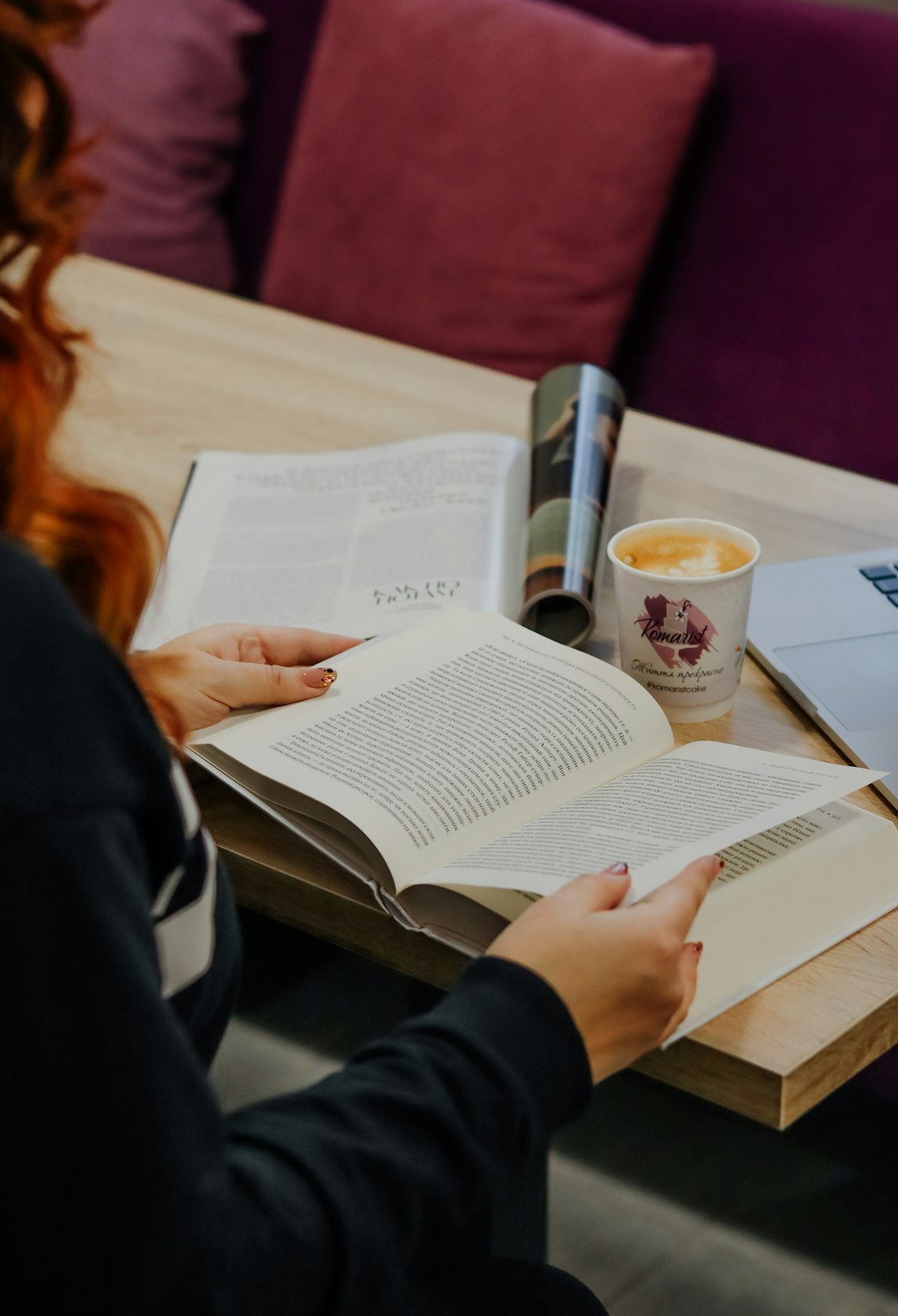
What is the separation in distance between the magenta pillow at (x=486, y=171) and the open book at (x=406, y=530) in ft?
2.21

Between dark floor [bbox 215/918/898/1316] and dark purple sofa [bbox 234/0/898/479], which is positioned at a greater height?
dark purple sofa [bbox 234/0/898/479]

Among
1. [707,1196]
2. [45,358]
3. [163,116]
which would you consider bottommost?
[707,1196]

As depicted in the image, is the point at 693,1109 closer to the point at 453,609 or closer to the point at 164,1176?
the point at 453,609

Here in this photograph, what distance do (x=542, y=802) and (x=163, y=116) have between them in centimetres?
164

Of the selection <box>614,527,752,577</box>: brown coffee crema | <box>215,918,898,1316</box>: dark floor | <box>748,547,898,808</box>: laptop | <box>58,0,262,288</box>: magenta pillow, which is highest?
<box>614,527,752,577</box>: brown coffee crema

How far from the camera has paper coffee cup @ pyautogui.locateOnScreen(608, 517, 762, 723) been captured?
77 cm

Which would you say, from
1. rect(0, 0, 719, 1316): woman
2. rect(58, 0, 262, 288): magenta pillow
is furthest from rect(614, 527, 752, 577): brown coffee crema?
rect(58, 0, 262, 288): magenta pillow

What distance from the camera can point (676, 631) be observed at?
30.6 inches

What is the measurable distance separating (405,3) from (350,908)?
1.49 m

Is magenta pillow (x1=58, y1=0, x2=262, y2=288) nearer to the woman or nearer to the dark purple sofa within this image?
the dark purple sofa

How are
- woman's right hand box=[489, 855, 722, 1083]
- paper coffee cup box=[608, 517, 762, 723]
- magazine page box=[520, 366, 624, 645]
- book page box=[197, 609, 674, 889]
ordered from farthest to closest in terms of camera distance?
magazine page box=[520, 366, 624, 645] < paper coffee cup box=[608, 517, 762, 723] < book page box=[197, 609, 674, 889] < woman's right hand box=[489, 855, 722, 1083]

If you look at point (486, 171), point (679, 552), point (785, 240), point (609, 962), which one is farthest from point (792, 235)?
point (609, 962)

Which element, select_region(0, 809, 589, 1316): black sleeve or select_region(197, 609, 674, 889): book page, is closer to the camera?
select_region(0, 809, 589, 1316): black sleeve

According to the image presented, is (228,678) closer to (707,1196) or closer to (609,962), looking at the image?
(609,962)
